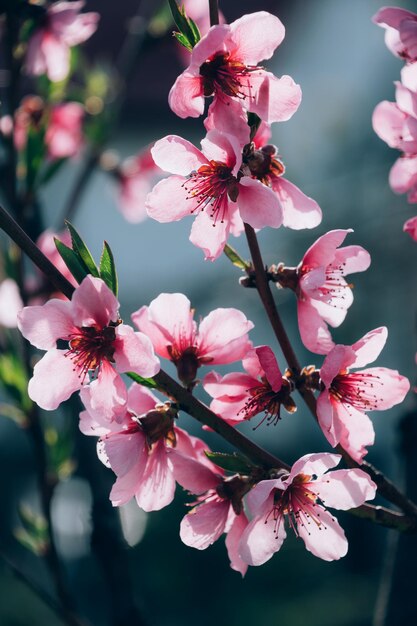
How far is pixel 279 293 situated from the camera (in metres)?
2.92

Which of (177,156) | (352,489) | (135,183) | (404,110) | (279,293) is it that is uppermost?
(177,156)

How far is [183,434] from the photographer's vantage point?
2.31 ft

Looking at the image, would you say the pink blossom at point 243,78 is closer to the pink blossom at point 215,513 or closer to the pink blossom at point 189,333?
the pink blossom at point 189,333

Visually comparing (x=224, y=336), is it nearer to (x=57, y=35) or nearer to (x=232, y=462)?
(x=232, y=462)

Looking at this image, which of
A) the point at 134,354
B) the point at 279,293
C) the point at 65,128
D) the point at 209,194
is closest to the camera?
the point at 134,354

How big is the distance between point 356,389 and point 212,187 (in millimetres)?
230

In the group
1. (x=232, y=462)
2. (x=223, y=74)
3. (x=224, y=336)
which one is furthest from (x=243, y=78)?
(x=232, y=462)

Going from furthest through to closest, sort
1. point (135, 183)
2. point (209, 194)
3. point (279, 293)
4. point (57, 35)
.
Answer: point (279, 293) < point (135, 183) < point (57, 35) < point (209, 194)

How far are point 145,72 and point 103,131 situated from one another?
457 cm

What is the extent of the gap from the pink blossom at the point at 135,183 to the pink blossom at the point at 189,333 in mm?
897

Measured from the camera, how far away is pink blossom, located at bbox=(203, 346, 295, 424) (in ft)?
2.15

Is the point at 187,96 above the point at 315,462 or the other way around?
above

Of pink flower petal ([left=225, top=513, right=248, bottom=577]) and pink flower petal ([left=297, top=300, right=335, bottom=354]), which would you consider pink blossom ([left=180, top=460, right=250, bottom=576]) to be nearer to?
pink flower petal ([left=225, top=513, right=248, bottom=577])

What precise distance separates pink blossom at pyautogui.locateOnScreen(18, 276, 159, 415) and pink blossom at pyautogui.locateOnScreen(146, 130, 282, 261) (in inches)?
4.2
